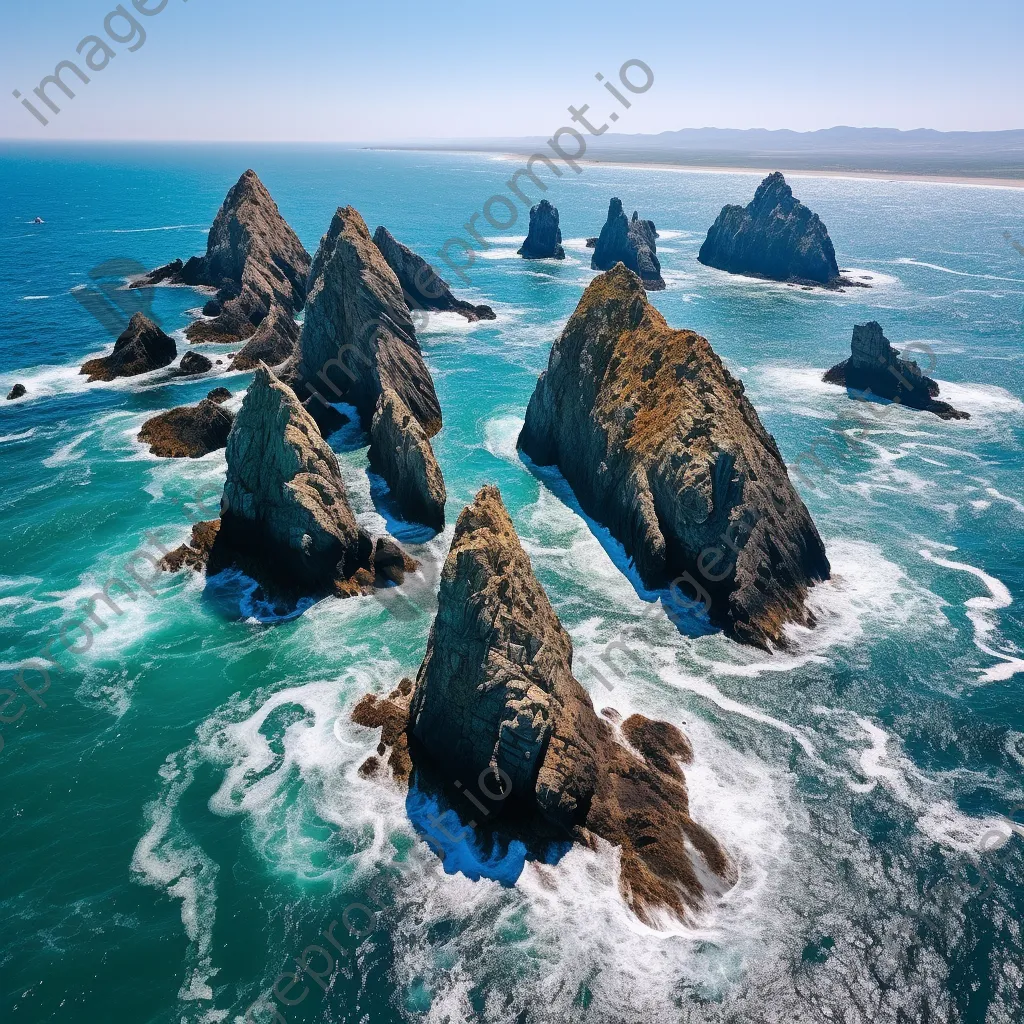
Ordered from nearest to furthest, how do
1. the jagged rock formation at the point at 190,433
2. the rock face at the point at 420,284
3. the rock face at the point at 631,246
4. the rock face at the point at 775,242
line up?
the jagged rock formation at the point at 190,433 < the rock face at the point at 420,284 < the rock face at the point at 631,246 < the rock face at the point at 775,242

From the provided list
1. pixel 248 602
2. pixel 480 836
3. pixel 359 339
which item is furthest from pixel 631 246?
pixel 480 836

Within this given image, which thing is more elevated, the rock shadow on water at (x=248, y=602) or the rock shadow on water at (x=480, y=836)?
the rock shadow on water at (x=248, y=602)

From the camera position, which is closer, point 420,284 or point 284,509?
point 284,509

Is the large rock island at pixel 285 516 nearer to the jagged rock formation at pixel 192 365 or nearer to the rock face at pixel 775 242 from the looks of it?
the jagged rock formation at pixel 192 365

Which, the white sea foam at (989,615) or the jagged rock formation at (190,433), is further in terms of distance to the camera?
the jagged rock formation at (190,433)

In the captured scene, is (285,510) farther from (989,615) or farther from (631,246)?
(631,246)

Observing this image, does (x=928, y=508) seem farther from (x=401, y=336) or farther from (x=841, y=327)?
(x=841, y=327)

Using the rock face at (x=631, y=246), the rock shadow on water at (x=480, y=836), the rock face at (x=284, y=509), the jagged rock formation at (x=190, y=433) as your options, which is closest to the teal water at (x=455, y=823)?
the rock shadow on water at (x=480, y=836)

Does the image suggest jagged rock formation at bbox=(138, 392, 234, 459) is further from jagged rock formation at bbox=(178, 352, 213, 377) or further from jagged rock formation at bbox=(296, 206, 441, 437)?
jagged rock formation at bbox=(178, 352, 213, 377)
